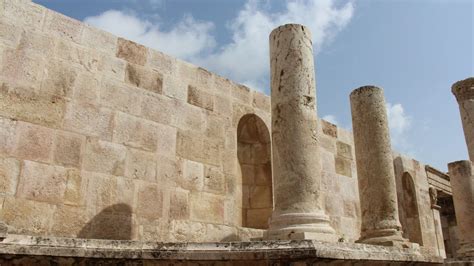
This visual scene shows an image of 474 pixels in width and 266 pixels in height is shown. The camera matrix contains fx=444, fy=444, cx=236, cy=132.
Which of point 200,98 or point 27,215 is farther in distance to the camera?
point 200,98

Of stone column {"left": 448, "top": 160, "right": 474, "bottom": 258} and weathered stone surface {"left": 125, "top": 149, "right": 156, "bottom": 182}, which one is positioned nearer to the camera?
weathered stone surface {"left": 125, "top": 149, "right": 156, "bottom": 182}

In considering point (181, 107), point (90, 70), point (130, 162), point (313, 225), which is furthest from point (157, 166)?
point (313, 225)

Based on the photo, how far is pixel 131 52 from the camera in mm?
7863

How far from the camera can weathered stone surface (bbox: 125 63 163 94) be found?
773cm

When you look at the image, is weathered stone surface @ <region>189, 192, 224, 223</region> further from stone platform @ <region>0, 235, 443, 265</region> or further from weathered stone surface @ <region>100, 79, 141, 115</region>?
stone platform @ <region>0, 235, 443, 265</region>

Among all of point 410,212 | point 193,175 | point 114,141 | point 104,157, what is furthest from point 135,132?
point 410,212

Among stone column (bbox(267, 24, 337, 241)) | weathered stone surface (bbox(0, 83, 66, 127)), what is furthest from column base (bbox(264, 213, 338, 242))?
weathered stone surface (bbox(0, 83, 66, 127))

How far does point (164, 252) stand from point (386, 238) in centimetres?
493

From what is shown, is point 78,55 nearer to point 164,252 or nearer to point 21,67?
point 21,67

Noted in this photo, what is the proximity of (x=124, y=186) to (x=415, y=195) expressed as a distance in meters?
10.6

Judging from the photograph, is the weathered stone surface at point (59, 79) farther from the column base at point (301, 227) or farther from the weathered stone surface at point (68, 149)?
the column base at point (301, 227)

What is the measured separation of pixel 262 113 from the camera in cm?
1006

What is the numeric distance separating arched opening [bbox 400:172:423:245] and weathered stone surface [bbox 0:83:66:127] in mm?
11036

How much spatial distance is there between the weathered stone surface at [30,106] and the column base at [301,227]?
353 cm
